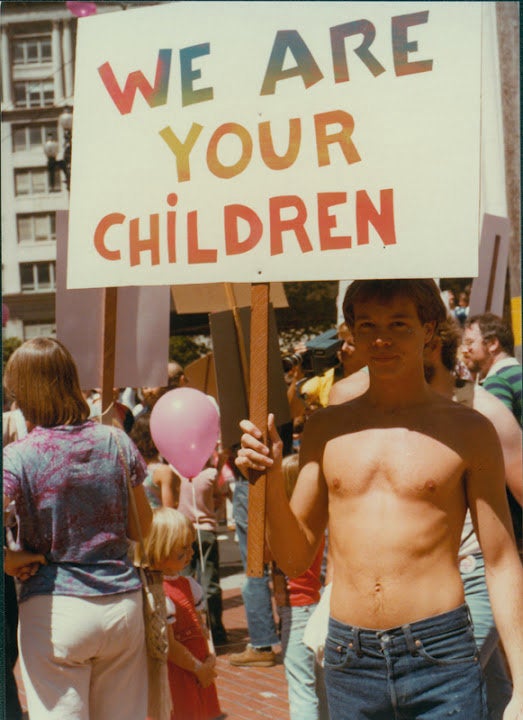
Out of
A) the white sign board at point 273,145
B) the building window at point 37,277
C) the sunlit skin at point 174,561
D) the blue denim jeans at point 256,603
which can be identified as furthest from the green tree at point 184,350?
the building window at point 37,277

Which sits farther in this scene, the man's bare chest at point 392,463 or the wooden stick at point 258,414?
the wooden stick at point 258,414

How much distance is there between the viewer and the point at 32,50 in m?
73.2

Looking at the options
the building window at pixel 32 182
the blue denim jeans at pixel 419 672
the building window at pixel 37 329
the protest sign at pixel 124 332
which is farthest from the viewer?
the building window at pixel 32 182

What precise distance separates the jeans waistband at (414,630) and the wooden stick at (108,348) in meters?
1.74

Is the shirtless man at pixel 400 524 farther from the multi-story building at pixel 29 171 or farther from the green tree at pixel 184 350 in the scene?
the multi-story building at pixel 29 171

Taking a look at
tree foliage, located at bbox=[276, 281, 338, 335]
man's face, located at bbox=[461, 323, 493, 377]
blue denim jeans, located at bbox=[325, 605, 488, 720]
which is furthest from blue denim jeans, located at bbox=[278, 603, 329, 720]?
tree foliage, located at bbox=[276, 281, 338, 335]

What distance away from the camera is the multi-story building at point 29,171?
7238cm

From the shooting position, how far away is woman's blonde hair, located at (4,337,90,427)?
155 inches

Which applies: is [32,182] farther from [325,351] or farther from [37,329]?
[325,351]

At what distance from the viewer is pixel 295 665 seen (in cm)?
485

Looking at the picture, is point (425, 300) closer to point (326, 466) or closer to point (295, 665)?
point (326, 466)

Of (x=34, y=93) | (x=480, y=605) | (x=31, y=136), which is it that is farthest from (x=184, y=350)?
(x=31, y=136)

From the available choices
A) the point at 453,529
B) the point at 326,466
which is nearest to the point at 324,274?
the point at 326,466

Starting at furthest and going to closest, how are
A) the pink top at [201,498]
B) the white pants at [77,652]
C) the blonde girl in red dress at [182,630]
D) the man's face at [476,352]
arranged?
the pink top at [201,498] → the man's face at [476,352] → the blonde girl in red dress at [182,630] → the white pants at [77,652]
